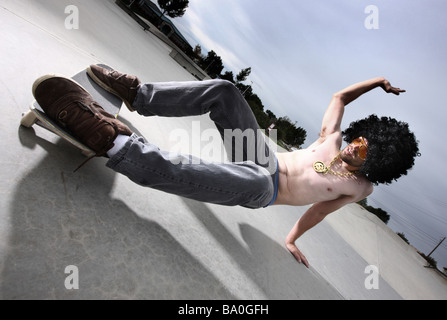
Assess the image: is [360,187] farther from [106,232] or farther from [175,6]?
[175,6]

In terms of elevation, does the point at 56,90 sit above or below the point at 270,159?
below

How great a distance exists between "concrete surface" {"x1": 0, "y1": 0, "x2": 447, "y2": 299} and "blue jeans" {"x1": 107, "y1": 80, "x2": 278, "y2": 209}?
0.73 feet

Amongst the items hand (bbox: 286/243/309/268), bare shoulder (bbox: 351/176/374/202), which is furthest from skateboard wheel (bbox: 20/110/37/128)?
bare shoulder (bbox: 351/176/374/202)

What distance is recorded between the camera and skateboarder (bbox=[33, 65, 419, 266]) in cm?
96

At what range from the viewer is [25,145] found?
38.1 inches

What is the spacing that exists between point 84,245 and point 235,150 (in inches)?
45.0

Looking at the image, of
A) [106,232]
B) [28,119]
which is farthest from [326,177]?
[28,119]

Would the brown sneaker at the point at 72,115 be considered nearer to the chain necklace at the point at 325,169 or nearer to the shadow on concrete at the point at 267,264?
the shadow on concrete at the point at 267,264

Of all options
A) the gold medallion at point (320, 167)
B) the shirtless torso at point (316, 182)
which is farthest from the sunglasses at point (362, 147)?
the gold medallion at point (320, 167)
